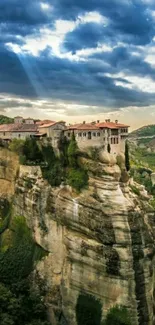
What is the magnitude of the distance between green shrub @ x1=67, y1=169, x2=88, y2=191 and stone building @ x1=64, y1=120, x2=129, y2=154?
254 cm

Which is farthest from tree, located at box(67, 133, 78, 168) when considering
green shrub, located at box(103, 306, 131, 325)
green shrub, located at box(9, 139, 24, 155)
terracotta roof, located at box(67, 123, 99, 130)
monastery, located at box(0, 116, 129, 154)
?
green shrub, located at box(103, 306, 131, 325)

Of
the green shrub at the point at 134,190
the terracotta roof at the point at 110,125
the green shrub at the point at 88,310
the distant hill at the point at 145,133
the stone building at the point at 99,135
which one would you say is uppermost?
the terracotta roof at the point at 110,125

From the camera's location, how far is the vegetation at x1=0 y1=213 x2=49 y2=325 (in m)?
30.4

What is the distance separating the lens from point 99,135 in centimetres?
3494

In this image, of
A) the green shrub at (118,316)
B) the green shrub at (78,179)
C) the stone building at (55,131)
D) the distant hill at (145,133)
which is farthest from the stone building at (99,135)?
the distant hill at (145,133)

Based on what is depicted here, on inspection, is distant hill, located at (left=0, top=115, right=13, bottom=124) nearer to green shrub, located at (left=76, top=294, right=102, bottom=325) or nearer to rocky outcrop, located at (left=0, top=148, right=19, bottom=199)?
rocky outcrop, located at (left=0, top=148, right=19, bottom=199)

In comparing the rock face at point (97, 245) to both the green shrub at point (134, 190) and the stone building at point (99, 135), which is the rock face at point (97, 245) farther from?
the stone building at point (99, 135)

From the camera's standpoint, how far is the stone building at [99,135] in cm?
3481

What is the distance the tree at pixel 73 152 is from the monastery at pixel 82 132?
637 millimetres

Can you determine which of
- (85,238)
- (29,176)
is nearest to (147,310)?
(85,238)

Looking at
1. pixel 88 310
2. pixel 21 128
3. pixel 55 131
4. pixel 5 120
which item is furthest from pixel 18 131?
pixel 5 120

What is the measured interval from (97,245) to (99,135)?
1025cm

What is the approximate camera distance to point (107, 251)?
2959 centimetres

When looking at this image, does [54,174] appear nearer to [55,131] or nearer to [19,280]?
[55,131]
